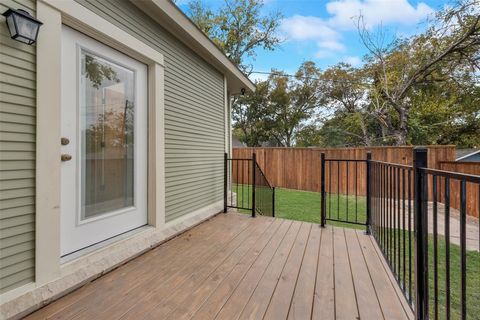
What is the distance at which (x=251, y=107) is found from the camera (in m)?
15.4

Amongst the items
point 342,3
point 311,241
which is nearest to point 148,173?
point 311,241

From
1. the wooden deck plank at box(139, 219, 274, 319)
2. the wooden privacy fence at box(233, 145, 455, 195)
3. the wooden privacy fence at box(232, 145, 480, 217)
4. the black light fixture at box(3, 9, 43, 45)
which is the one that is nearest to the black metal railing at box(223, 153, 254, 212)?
the wooden privacy fence at box(232, 145, 480, 217)

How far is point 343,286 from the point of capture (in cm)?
186

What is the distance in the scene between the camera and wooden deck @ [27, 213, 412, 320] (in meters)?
1.55

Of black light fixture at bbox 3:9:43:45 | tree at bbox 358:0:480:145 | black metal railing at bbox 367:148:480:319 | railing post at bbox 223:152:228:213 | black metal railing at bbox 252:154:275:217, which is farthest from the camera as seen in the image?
tree at bbox 358:0:480:145

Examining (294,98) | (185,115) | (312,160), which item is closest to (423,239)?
(185,115)

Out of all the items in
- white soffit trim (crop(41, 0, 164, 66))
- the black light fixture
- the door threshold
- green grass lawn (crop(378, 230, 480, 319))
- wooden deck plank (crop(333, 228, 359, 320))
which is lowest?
green grass lawn (crop(378, 230, 480, 319))

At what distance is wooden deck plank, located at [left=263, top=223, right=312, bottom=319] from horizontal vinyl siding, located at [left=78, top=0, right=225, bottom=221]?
4.95ft

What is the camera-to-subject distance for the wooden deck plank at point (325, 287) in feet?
5.11

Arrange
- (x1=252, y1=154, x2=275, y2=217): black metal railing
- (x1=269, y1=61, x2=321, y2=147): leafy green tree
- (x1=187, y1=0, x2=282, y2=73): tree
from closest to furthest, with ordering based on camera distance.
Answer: (x1=252, y1=154, x2=275, y2=217): black metal railing → (x1=187, y1=0, x2=282, y2=73): tree → (x1=269, y1=61, x2=321, y2=147): leafy green tree

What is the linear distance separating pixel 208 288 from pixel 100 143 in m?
1.52

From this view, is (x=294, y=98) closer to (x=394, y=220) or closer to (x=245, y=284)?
(x=394, y=220)

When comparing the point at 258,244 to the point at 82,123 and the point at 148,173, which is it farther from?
the point at 82,123

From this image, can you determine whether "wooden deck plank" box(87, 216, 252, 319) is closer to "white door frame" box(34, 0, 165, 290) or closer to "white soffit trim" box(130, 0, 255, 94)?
"white door frame" box(34, 0, 165, 290)
